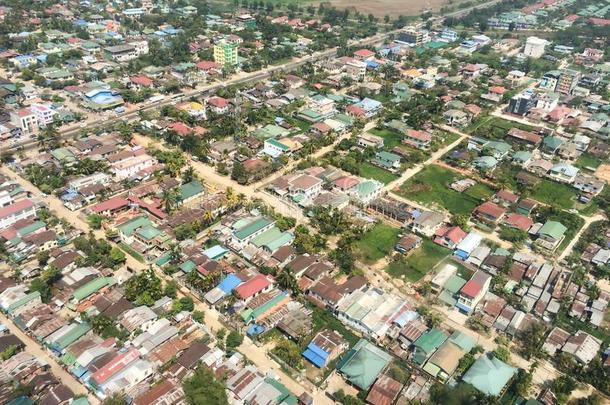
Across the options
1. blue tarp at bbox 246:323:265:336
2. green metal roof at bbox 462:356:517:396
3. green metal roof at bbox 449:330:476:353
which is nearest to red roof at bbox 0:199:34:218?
blue tarp at bbox 246:323:265:336

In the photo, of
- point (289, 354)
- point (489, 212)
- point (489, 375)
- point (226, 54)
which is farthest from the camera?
point (226, 54)

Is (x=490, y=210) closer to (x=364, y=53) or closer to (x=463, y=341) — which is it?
(x=463, y=341)

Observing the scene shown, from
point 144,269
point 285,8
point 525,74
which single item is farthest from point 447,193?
point 285,8

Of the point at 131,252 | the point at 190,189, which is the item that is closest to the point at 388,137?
the point at 190,189

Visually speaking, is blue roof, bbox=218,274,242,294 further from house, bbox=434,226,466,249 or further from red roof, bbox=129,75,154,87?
red roof, bbox=129,75,154,87

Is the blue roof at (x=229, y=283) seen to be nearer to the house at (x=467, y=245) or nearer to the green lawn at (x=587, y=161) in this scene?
the house at (x=467, y=245)

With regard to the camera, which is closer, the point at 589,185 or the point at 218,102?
the point at 589,185
